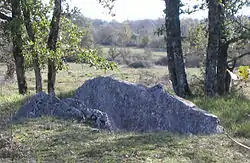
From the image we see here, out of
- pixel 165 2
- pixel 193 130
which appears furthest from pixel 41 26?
pixel 193 130

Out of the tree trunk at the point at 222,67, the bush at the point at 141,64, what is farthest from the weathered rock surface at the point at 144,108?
the bush at the point at 141,64

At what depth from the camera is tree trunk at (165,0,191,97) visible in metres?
11.4

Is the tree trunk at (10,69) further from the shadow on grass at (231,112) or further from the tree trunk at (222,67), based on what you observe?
the shadow on grass at (231,112)

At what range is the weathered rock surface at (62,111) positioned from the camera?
693 cm

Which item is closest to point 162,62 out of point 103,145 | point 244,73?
point 103,145

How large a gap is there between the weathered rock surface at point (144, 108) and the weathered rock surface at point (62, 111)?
0.42 m

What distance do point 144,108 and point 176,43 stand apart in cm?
466

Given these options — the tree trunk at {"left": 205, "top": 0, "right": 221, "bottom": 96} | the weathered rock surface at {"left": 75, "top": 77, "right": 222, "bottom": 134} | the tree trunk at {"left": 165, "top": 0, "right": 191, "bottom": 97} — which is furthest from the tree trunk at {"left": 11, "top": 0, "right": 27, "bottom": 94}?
the tree trunk at {"left": 205, "top": 0, "right": 221, "bottom": 96}

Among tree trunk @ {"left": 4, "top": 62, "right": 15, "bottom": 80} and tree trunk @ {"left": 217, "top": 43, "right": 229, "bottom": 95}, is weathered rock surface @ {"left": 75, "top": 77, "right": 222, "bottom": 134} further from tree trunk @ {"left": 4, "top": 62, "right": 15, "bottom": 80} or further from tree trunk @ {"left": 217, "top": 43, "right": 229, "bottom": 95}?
tree trunk @ {"left": 4, "top": 62, "right": 15, "bottom": 80}

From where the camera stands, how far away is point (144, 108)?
7.35 m

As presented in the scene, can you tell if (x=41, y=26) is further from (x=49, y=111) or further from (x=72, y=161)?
(x=72, y=161)

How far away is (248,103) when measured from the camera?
9.20m

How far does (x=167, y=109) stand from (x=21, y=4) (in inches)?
249

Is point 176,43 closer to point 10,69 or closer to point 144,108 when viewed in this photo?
point 144,108
